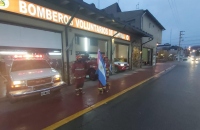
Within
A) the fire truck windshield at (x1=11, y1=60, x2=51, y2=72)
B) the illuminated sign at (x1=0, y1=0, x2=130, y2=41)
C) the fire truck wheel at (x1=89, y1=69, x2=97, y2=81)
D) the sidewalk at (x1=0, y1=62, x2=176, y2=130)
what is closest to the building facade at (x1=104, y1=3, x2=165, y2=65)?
the fire truck wheel at (x1=89, y1=69, x2=97, y2=81)

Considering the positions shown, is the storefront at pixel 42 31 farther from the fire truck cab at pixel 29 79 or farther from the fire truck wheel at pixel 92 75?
the fire truck wheel at pixel 92 75

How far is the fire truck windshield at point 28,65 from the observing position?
6363mm

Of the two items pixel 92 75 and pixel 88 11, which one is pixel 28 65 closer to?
pixel 92 75

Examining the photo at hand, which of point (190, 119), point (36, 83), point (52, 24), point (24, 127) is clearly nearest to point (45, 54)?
point (52, 24)

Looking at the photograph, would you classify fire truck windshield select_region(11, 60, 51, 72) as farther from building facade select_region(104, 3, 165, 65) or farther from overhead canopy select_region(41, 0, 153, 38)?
building facade select_region(104, 3, 165, 65)

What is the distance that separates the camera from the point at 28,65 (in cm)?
674

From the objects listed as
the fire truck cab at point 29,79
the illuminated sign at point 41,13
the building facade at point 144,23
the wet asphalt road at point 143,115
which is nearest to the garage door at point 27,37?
the illuminated sign at point 41,13

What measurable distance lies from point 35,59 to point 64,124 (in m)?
3.98

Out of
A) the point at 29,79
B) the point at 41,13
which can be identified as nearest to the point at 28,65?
the point at 29,79

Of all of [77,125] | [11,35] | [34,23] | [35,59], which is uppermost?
[34,23]

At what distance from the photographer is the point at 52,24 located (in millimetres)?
→ 8414

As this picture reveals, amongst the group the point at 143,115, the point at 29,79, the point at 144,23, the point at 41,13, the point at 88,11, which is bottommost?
the point at 143,115

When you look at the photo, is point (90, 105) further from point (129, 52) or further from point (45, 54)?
point (129, 52)

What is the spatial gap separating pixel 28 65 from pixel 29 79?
1383mm
